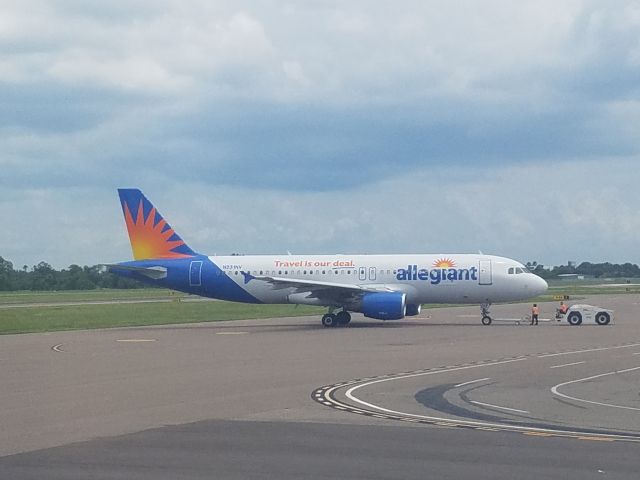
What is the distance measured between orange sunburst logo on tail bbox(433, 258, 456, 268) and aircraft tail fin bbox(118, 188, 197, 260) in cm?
1235

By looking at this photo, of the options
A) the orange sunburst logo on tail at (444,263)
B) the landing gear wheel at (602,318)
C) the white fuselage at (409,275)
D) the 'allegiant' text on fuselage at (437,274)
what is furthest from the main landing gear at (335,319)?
the landing gear wheel at (602,318)

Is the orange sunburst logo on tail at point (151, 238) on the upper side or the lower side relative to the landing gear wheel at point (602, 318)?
upper

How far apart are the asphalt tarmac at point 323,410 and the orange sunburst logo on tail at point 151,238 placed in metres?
16.4

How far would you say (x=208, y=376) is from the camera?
79.0ft

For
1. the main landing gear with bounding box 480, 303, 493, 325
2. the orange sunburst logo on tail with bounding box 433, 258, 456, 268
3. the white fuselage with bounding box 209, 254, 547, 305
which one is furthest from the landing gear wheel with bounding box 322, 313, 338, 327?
the main landing gear with bounding box 480, 303, 493, 325

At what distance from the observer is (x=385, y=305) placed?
4616 centimetres

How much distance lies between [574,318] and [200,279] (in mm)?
18095

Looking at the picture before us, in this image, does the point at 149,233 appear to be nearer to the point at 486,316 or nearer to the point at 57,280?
the point at 486,316

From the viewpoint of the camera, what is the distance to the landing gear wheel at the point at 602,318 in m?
47.8

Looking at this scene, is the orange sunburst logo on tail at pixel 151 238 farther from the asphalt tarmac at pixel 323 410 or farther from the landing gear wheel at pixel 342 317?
the asphalt tarmac at pixel 323 410

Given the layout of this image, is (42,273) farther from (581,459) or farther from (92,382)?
(581,459)

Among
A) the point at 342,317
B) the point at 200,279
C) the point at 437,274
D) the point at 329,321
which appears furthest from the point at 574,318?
the point at 200,279

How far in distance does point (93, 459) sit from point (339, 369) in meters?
13.3

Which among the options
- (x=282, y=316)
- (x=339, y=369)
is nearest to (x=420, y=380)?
(x=339, y=369)
